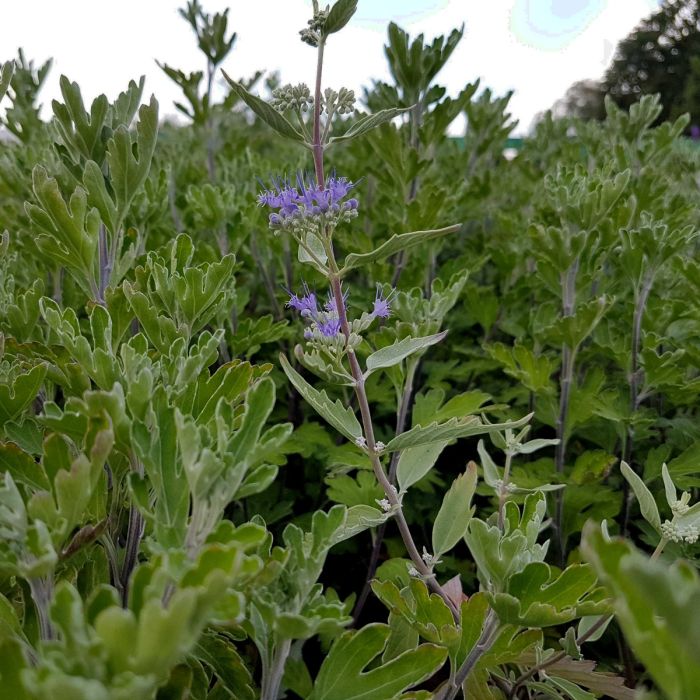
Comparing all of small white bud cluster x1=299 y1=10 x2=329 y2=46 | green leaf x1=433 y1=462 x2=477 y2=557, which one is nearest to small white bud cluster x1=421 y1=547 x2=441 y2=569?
green leaf x1=433 y1=462 x2=477 y2=557

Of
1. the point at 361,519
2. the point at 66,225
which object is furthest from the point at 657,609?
the point at 66,225

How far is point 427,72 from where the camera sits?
8.18ft

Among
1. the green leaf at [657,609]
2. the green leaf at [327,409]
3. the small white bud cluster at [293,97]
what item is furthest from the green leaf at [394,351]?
the green leaf at [657,609]

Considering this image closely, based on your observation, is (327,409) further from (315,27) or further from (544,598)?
(315,27)

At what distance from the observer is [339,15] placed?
45.6 inches

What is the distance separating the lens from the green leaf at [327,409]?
1206mm

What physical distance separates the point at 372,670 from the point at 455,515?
1.50 ft

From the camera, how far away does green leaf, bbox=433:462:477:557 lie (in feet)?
4.36

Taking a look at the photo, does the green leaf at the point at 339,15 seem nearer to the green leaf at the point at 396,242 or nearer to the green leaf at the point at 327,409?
the green leaf at the point at 396,242

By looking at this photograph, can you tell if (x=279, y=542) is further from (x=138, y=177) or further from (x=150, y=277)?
(x=138, y=177)

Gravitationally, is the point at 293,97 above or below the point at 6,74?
below

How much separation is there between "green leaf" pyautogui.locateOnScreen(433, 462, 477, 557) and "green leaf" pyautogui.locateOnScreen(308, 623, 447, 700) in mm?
366

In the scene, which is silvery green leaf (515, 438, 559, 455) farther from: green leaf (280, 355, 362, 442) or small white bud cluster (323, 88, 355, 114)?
small white bud cluster (323, 88, 355, 114)

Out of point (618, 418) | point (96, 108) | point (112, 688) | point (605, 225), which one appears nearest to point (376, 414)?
point (618, 418)
